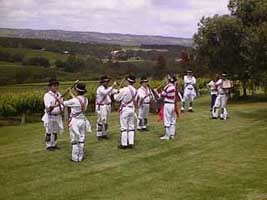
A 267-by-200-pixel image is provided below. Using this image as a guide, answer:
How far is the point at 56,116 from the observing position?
1442cm

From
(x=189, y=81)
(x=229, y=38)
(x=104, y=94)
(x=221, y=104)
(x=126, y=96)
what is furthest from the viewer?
(x=229, y=38)

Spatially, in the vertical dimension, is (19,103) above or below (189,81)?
below

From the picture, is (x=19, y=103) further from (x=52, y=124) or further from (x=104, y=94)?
(x=52, y=124)

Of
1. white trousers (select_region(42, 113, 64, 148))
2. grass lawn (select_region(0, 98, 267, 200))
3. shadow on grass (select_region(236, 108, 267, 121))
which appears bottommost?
grass lawn (select_region(0, 98, 267, 200))

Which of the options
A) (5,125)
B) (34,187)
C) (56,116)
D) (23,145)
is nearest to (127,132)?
(56,116)

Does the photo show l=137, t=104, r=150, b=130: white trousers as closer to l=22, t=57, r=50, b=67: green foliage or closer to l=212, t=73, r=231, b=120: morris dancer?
l=212, t=73, r=231, b=120: morris dancer

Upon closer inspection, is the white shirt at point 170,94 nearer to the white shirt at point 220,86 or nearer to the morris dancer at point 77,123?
the morris dancer at point 77,123

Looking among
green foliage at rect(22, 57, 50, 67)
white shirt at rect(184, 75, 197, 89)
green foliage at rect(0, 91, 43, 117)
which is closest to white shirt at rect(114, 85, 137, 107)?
white shirt at rect(184, 75, 197, 89)

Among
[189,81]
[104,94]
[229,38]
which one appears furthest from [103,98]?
[229,38]

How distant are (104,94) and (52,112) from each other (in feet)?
7.50

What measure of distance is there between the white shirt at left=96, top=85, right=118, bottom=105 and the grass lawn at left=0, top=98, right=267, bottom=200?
1.32 m

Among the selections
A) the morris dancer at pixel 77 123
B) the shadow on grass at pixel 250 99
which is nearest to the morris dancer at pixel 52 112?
the morris dancer at pixel 77 123

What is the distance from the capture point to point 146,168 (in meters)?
13.1

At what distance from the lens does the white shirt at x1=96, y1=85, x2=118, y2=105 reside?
1590 cm
